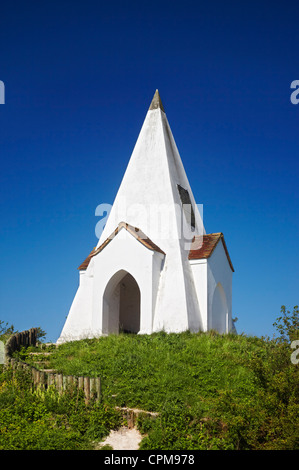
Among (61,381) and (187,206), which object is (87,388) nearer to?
(61,381)

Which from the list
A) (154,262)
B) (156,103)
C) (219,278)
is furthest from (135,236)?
(156,103)

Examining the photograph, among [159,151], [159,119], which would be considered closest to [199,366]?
[159,151]

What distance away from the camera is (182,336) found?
14.7 m

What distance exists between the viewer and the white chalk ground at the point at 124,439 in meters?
8.28

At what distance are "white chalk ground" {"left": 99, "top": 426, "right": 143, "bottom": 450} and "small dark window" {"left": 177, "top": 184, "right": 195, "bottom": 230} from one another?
10.5m

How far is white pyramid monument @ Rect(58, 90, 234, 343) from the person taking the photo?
1603cm

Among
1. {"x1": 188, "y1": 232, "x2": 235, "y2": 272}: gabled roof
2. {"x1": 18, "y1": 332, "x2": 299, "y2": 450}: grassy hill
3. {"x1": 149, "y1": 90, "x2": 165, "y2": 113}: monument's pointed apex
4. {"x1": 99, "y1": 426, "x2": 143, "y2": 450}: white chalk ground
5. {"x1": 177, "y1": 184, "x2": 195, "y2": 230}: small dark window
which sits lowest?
{"x1": 99, "y1": 426, "x2": 143, "y2": 450}: white chalk ground

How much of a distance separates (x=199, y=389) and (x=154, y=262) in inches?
267

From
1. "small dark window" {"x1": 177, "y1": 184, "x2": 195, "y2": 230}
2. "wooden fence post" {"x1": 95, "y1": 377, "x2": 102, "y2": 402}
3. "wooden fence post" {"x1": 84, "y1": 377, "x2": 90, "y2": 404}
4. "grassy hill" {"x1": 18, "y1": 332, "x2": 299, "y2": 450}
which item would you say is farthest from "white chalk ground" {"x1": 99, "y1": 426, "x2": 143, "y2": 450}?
"small dark window" {"x1": 177, "y1": 184, "x2": 195, "y2": 230}

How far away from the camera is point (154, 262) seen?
53.1ft

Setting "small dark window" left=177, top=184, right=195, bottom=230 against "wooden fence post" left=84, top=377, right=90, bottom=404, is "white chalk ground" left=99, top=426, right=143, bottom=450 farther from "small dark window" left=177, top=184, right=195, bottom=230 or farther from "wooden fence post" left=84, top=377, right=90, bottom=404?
"small dark window" left=177, top=184, right=195, bottom=230

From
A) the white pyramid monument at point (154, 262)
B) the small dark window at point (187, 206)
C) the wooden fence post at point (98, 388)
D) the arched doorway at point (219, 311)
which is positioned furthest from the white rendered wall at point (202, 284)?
the wooden fence post at point (98, 388)

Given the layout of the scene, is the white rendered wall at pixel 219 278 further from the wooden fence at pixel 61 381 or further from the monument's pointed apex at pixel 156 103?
the wooden fence at pixel 61 381
